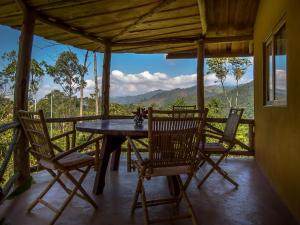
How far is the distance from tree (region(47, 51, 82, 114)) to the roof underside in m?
7.91

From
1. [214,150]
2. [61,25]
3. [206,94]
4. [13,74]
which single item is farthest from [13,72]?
[214,150]

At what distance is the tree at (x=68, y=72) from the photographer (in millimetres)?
13836

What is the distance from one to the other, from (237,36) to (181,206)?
3.99 meters

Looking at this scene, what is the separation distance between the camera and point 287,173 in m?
2.92

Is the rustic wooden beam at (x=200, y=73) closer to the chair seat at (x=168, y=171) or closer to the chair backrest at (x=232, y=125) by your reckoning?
the chair backrest at (x=232, y=125)

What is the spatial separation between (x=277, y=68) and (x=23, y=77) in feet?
10.3

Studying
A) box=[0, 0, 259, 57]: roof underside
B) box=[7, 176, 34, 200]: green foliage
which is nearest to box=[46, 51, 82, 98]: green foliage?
box=[0, 0, 259, 57]: roof underside

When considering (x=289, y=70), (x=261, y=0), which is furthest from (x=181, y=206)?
(x=261, y=0)

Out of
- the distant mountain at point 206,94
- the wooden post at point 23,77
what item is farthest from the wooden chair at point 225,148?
the distant mountain at point 206,94

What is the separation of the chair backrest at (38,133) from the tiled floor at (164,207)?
1.91 feet

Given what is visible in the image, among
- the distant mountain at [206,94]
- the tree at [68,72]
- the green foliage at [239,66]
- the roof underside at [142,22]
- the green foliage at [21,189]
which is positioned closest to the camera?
the green foliage at [21,189]

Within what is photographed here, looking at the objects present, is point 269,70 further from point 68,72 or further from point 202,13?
point 68,72

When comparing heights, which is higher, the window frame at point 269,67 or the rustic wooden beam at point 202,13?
the rustic wooden beam at point 202,13

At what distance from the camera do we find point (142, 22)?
15.9 feet
